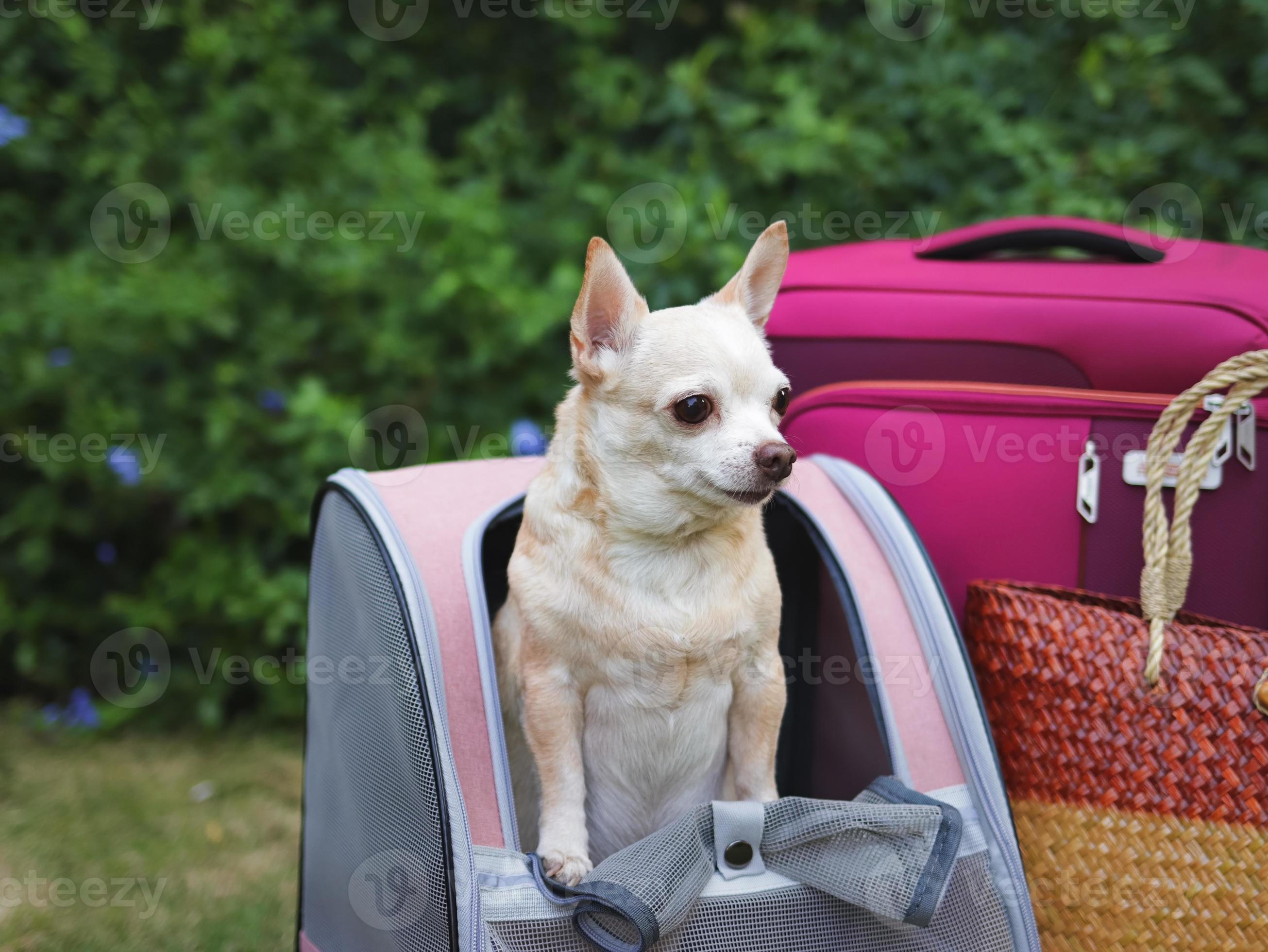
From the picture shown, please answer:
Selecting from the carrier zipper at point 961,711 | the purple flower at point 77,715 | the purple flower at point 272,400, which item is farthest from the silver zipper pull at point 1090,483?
the purple flower at point 77,715

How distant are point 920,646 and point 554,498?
0.56 meters

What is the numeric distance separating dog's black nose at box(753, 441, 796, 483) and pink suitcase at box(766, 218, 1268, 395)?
612 mm

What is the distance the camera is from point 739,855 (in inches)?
49.8

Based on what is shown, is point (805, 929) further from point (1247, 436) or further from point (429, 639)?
point (1247, 436)

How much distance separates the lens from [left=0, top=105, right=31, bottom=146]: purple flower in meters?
2.49

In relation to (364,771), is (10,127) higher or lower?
higher

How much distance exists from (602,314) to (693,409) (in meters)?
0.18

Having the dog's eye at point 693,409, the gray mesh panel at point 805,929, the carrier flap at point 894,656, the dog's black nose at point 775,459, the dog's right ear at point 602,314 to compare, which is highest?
the dog's right ear at point 602,314

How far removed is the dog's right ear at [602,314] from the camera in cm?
127

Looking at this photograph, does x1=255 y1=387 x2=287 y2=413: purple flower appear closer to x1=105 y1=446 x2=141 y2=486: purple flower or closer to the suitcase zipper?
x1=105 y1=446 x2=141 y2=486: purple flower

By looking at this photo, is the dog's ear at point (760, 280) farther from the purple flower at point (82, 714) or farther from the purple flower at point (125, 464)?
the purple flower at point (82, 714)

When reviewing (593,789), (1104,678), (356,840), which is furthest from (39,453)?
Result: (1104,678)

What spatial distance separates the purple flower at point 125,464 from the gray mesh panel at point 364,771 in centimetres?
105

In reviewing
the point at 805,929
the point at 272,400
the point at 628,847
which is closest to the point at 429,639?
the point at 628,847
